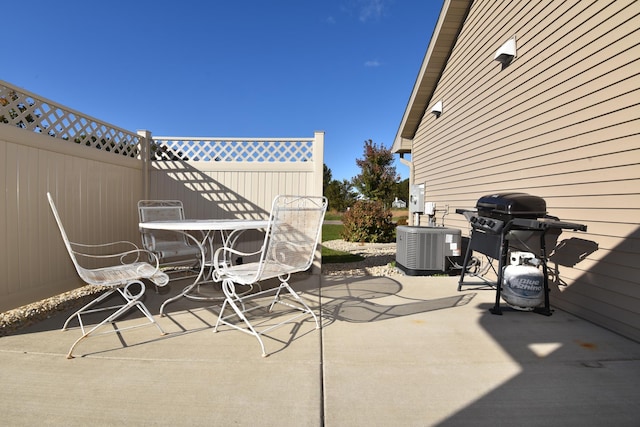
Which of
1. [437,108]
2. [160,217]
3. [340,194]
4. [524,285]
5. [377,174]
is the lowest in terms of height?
[524,285]

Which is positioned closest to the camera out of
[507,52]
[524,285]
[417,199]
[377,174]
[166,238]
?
[524,285]

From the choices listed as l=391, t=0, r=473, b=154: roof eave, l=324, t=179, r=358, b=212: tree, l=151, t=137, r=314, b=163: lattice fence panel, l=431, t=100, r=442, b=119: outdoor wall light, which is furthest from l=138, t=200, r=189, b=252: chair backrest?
l=324, t=179, r=358, b=212: tree

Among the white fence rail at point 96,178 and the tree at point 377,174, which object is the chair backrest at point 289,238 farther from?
the tree at point 377,174

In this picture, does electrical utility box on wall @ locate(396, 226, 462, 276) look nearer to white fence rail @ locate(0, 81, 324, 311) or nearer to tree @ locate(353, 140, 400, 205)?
white fence rail @ locate(0, 81, 324, 311)

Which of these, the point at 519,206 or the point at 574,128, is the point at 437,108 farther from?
the point at 519,206

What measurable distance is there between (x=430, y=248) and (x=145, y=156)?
439 cm

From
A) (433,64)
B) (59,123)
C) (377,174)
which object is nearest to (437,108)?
(433,64)

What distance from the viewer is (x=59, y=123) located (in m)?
3.29

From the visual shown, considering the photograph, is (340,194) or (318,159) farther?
(340,194)

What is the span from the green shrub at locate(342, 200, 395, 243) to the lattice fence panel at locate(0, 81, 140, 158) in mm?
5831

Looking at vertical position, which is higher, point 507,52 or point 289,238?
point 507,52

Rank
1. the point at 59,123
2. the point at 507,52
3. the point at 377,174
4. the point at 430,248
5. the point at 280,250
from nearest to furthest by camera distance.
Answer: the point at 280,250
the point at 59,123
the point at 507,52
the point at 430,248
the point at 377,174

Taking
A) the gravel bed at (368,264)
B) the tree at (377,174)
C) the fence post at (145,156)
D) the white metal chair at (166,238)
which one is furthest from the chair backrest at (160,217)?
the tree at (377,174)

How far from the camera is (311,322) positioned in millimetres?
2646
